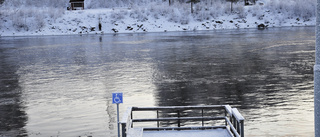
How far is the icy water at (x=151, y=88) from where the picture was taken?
14.3 metres

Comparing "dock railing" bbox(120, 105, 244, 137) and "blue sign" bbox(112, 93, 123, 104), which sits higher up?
"blue sign" bbox(112, 93, 123, 104)

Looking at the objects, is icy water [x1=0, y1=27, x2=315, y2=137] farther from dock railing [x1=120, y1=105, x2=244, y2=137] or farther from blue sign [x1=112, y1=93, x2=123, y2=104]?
blue sign [x1=112, y1=93, x2=123, y2=104]

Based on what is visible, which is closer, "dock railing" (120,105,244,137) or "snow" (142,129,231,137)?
"dock railing" (120,105,244,137)

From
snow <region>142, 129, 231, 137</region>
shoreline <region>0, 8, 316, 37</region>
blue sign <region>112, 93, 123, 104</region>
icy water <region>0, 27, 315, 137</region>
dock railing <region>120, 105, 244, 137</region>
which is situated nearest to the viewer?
dock railing <region>120, 105, 244, 137</region>

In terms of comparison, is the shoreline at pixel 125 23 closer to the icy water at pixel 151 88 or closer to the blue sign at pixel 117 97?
the icy water at pixel 151 88

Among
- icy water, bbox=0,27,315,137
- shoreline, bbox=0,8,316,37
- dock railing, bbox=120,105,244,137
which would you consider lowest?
icy water, bbox=0,27,315,137

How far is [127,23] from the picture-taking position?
87.4 m

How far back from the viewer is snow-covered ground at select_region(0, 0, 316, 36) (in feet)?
278

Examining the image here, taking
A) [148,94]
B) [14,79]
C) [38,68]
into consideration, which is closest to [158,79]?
[148,94]

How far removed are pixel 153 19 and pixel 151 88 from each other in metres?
69.5

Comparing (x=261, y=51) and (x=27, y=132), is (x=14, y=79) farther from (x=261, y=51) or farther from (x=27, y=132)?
(x=261, y=51)

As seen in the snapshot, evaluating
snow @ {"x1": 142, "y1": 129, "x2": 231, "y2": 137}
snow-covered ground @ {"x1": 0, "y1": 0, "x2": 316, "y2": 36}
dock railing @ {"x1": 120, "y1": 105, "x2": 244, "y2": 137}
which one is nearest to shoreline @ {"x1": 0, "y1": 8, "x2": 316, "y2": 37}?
snow-covered ground @ {"x1": 0, "y1": 0, "x2": 316, "y2": 36}

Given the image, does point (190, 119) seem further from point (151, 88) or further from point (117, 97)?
point (151, 88)

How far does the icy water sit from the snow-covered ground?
47.2m
